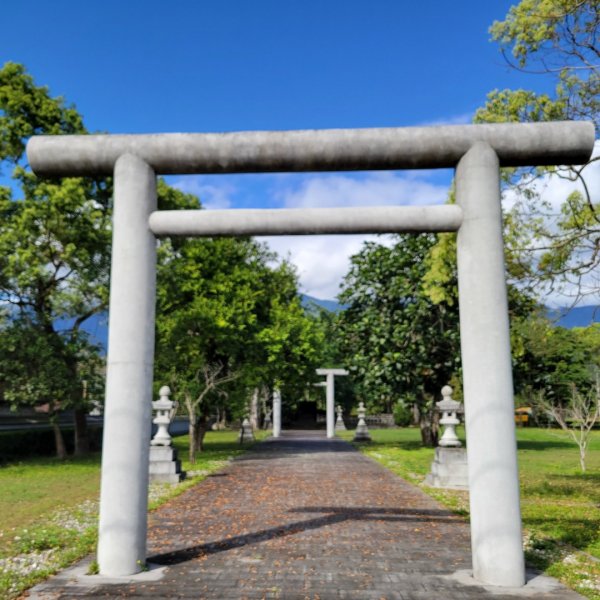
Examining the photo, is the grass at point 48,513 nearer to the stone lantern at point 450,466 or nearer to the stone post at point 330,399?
the stone lantern at point 450,466

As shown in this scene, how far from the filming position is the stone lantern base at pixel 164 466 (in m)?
13.8

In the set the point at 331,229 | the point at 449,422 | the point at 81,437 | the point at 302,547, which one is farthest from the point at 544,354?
the point at 81,437

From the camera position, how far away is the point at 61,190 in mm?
18406

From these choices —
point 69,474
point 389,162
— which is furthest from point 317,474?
point 389,162

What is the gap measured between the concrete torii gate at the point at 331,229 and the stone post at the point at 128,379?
0.01m

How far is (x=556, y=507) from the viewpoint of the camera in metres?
10.5

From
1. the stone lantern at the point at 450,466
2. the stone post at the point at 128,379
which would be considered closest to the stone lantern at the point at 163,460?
the stone lantern at the point at 450,466

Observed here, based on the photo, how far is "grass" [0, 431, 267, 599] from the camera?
21.6ft

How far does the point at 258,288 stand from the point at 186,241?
3534 millimetres

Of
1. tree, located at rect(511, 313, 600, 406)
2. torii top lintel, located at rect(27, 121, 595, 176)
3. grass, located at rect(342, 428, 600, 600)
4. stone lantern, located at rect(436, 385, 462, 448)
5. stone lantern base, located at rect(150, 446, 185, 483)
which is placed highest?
torii top lintel, located at rect(27, 121, 595, 176)

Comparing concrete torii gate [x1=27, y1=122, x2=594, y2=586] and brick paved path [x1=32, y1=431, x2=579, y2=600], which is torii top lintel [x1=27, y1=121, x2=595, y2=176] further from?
brick paved path [x1=32, y1=431, x2=579, y2=600]

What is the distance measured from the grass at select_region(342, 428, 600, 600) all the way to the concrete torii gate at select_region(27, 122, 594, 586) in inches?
43.3

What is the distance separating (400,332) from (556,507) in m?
11.3

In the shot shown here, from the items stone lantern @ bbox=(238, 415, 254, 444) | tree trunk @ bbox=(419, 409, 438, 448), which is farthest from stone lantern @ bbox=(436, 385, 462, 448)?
stone lantern @ bbox=(238, 415, 254, 444)
